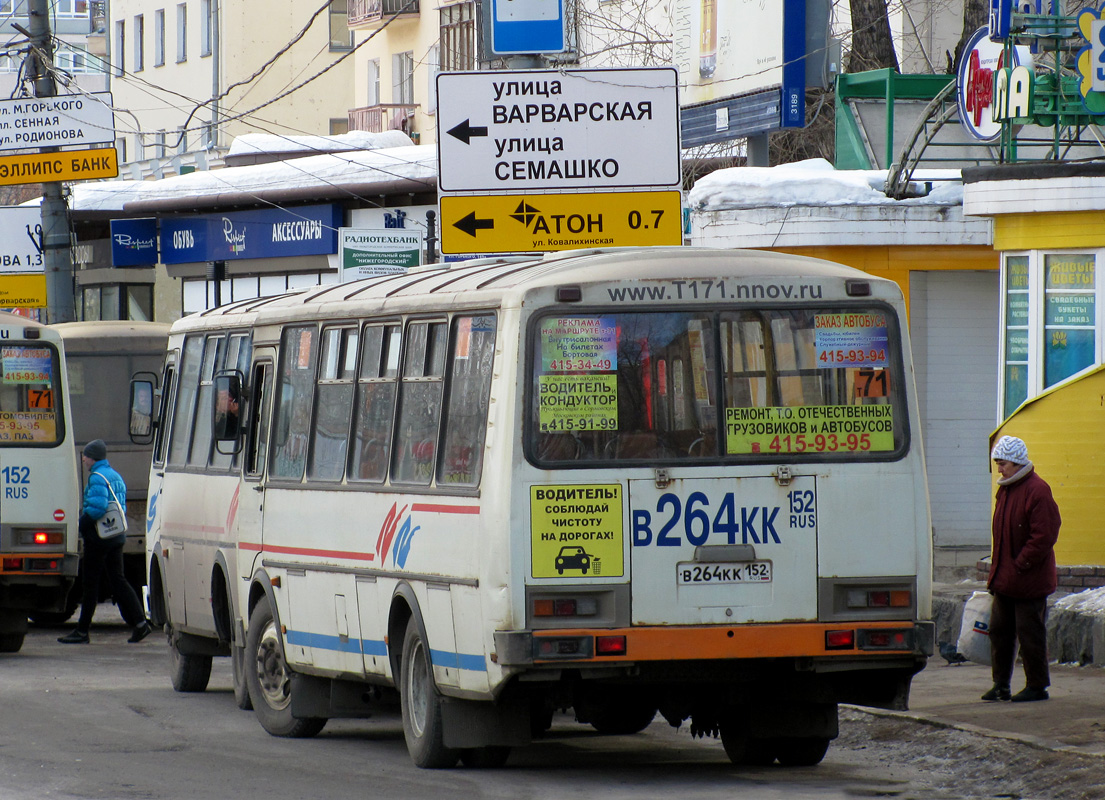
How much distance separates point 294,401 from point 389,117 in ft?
124

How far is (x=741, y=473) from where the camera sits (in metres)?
9.20

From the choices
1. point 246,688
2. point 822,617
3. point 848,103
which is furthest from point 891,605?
point 848,103

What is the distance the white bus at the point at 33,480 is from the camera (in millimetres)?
16297

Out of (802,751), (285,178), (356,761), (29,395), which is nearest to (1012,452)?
(802,751)

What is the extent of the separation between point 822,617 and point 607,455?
48.3 inches

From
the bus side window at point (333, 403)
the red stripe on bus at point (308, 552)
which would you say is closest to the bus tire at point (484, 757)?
the red stripe on bus at point (308, 552)

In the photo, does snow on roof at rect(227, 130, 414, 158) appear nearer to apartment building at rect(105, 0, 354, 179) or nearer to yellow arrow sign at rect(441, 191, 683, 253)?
apartment building at rect(105, 0, 354, 179)

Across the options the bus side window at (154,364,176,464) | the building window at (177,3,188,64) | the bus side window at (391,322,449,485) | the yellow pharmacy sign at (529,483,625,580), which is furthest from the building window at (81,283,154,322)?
the yellow pharmacy sign at (529,483,625,580)

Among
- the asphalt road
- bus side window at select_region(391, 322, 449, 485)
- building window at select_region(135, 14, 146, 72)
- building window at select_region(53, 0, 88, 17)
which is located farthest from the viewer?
building window at select_region(53, 0, 88, 17)

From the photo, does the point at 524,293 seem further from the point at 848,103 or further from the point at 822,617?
the point at 848,103

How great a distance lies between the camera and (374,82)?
53.5 metres

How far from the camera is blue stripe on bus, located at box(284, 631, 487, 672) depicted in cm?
919

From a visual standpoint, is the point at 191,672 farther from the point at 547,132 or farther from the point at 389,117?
the point at 389,117

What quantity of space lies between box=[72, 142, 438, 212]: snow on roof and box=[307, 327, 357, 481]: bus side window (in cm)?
1670
